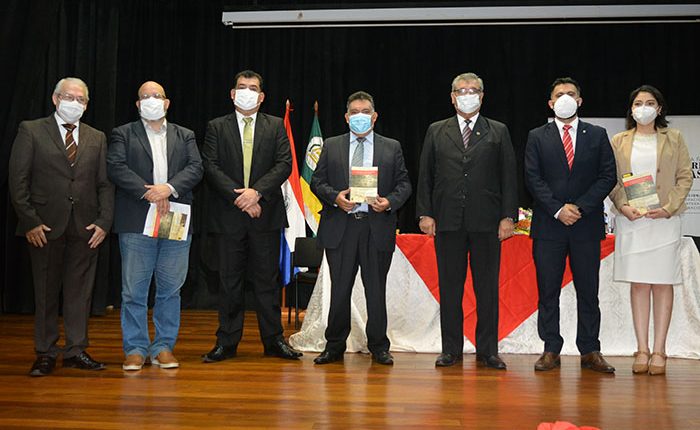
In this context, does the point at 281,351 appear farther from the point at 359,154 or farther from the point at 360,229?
the point at 359,154

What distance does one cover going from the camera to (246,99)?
167 inches

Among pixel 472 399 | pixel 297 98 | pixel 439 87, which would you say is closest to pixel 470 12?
pixel 439 87

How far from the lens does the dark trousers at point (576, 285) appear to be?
4020mm

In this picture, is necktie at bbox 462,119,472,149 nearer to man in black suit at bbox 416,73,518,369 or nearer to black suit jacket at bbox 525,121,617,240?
man in black suit at bbox 416,73,518,369

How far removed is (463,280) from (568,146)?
997 millimetres

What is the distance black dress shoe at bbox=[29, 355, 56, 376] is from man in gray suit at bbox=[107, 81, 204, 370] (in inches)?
14.9

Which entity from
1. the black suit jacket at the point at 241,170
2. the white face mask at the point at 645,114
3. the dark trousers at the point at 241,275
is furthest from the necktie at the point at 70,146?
the white face mask at the point at 645,114

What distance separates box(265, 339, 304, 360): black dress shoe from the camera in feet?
14.0

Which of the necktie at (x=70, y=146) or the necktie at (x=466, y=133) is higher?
the necktie at (x=466, y=133)

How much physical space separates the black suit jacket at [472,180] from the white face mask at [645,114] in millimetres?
753

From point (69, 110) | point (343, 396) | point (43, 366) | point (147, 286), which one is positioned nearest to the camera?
point (343, 396)

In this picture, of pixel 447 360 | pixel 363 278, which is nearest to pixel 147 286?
pixel 363 278

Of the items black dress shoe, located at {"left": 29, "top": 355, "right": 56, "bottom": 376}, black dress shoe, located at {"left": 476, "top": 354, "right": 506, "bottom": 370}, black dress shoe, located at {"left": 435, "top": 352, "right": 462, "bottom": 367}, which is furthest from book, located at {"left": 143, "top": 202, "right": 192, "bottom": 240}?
black dress shoe, located at {"left": 476, "top": 354, "right": 506, "bottom": 370}

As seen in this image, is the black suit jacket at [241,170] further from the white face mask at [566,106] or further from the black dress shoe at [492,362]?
A: the white face mask at [566,106]
